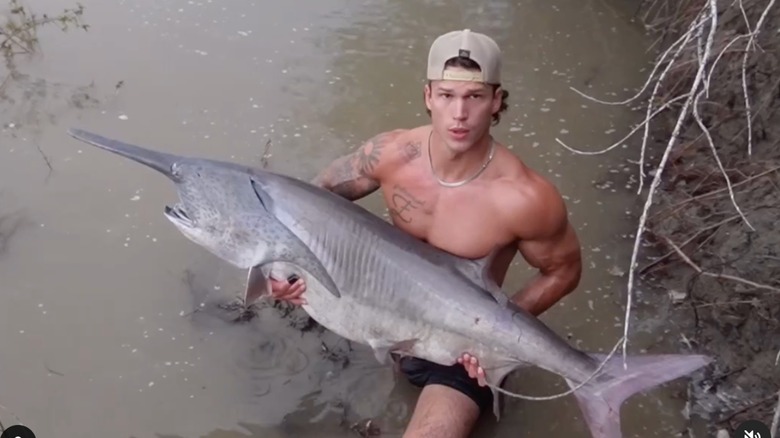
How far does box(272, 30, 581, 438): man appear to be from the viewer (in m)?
2.54

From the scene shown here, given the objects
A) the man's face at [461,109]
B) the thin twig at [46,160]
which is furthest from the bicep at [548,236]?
the thin twig at [46,160]

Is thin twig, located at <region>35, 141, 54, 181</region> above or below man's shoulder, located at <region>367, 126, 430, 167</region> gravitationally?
below

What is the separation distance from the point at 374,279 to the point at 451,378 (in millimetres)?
501

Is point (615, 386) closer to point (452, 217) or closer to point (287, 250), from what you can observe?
point (452, 217)

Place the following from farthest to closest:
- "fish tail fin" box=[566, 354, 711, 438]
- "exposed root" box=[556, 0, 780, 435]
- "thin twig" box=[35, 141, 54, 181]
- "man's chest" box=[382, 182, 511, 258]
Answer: "thin twig" box=[35, 141, 54, 181], "exposed root" box=[556, 0, 780, 435], "man's chest" box=[382, 182, 511, 258], "fish tail fin" box=[566, 354, 711, 438]

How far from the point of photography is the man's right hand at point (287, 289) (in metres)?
2.53

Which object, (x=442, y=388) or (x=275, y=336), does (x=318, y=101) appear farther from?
(x=442, y=388)

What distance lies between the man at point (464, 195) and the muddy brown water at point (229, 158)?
389 mm

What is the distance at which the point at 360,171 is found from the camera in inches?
114

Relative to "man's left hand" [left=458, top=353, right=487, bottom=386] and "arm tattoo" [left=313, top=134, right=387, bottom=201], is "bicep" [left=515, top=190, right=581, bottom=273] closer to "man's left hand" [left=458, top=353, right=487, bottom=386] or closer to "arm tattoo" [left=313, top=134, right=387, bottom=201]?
"man's left hand" [left=458, top=353, right=487, bottom=386]

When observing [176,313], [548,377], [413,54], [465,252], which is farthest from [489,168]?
[413,54]

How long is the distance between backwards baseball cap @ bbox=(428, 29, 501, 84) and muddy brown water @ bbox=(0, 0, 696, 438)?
128cm

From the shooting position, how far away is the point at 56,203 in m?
3.94

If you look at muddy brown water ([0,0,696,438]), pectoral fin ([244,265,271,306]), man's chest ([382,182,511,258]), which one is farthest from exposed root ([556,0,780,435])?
pectoral fin ([244,265,271,306])
